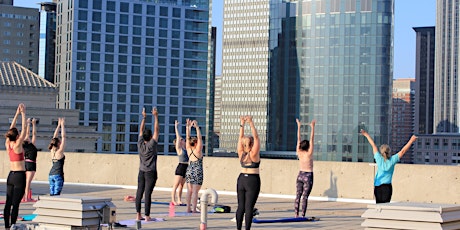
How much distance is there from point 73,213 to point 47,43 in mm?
186767

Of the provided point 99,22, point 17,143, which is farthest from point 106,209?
point 99,22

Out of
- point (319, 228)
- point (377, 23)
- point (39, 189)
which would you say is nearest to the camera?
point (319, 228)

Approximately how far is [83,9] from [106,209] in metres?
165

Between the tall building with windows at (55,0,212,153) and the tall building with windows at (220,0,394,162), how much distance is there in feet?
46.0

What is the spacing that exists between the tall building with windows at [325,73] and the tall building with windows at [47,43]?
4575cm

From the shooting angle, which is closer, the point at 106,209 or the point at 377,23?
the point at 106,209

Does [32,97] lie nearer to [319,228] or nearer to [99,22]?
[99,22]

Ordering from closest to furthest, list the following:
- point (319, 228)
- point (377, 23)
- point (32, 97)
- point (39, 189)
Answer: point (319, 228) < point (39, 189) < point (32, 97) < point (377, 23)

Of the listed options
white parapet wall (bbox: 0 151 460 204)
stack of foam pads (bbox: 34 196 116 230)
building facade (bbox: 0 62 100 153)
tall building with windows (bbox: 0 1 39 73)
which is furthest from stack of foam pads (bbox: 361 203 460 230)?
tall building with windows (bbox: 0 1 39 73)

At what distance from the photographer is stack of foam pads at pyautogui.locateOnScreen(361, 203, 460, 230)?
1009cm

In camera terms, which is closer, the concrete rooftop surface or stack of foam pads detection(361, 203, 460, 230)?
stack of foam pads detection(361, 203, 460, 230)

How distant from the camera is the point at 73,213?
11719 millimetres

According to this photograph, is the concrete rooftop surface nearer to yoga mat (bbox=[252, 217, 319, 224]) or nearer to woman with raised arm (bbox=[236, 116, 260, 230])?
yoga mat (bbox=[252, 217, 319, 224])

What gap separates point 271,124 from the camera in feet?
587
